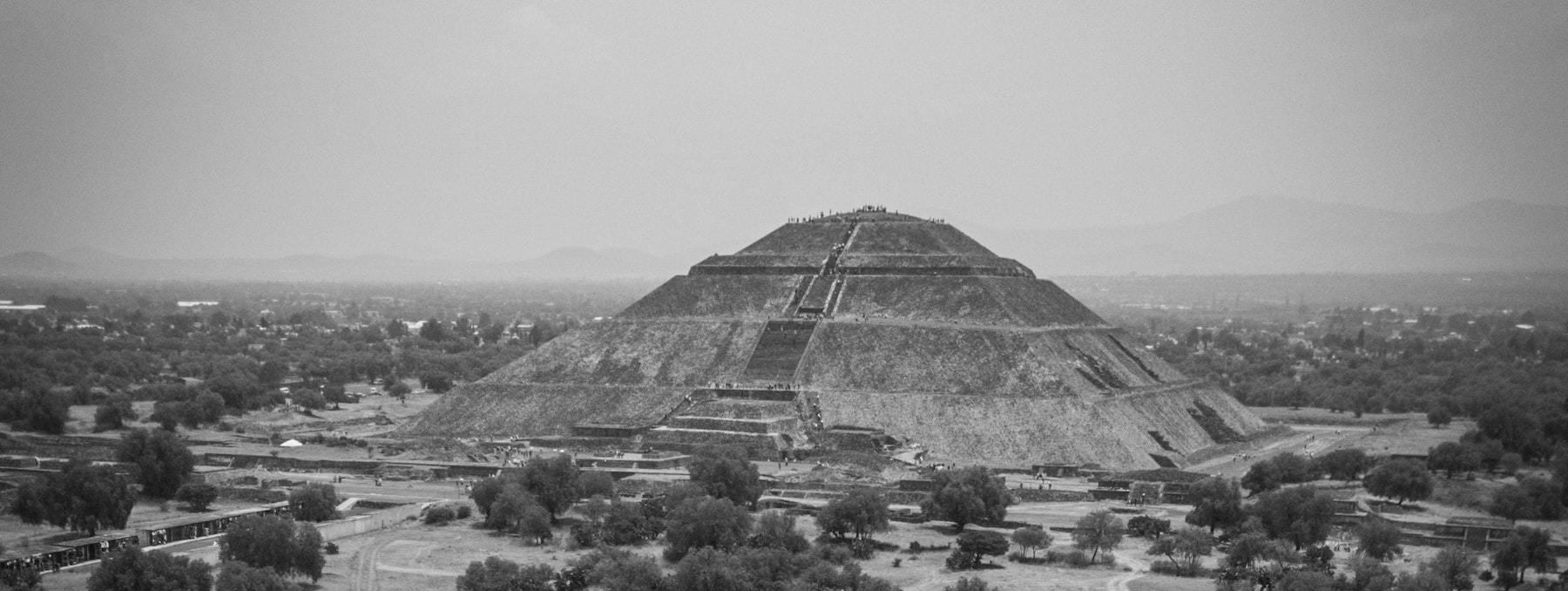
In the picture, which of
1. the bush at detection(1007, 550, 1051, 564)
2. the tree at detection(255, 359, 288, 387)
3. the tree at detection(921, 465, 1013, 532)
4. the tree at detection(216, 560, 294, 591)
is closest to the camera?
the tree at detection(216, 560, 294, 591)

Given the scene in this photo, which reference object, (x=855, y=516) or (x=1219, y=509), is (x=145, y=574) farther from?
(x=1219, y=509)

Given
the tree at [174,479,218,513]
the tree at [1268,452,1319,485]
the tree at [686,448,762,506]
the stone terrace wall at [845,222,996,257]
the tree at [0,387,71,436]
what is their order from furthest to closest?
the stone terrace wall at [845,222,996,257] < the tree at [0,387,71,436] < the tree at [1268,452,1319,485] < the tree at [174,479,218,513] < the tree at [686,448,762,506]

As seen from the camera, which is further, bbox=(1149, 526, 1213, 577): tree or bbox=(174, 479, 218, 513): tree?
bbox=(174, 479, 218, 513): tree

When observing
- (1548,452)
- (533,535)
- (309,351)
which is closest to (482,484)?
(533,535)

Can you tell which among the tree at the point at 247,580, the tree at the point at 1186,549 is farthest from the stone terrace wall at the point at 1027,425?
the tree at the point at 247,580

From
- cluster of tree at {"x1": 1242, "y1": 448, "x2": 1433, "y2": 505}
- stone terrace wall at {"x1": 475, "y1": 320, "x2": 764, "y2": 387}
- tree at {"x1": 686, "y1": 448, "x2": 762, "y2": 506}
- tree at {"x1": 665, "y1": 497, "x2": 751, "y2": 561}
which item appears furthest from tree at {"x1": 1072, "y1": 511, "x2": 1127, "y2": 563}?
stone terrace wall at {"x1": 475, "y1": 320, "x2": 764, "y2": 387}

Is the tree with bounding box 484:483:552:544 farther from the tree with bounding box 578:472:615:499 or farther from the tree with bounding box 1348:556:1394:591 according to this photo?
the tree with bounding box 1348:556:1394:591

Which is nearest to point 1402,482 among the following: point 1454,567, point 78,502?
point 1454,567
